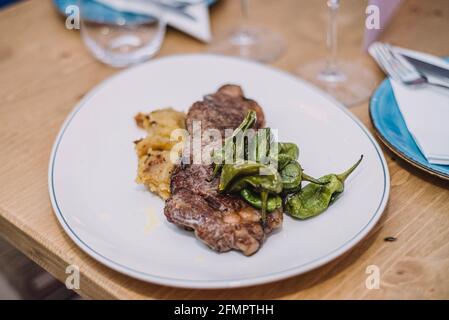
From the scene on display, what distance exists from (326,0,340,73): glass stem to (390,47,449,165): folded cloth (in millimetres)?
197

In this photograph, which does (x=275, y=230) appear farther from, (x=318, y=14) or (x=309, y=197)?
(x=318, y=14)

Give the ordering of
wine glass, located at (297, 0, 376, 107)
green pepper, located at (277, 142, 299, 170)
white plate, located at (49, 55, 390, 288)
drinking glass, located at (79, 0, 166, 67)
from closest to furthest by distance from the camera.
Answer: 1. white plate, located at (49, 55, 390, 288)
2. green pepper, located at (277, 142, 299, 170)
3. wine glass, located at (297, 0, 376, 107)
4. drinking glass, located at (79, 0, 166, 67)

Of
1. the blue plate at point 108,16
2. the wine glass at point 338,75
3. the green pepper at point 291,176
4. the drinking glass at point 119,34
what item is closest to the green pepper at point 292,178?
the green pepper at point 291,176

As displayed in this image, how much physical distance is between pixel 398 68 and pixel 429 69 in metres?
0.07

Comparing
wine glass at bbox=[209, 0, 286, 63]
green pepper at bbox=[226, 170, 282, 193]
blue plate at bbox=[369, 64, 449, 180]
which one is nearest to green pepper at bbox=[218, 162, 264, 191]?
green pepper at bbox=[226, 170, 282, 193]

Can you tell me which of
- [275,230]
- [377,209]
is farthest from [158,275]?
[377,209]

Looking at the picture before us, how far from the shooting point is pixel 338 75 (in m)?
1.39

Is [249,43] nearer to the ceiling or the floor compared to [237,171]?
nearer to the floor

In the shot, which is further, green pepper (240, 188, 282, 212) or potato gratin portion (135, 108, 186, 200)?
potato gratin portion (135, 108, 186, 200)

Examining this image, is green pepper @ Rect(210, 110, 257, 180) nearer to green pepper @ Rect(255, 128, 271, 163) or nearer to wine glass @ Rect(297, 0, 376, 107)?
green pepper @ Rect(255, 128, 271, 163)

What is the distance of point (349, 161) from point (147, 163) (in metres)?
0.38

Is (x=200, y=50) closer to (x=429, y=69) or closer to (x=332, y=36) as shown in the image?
(x=332, y=36)

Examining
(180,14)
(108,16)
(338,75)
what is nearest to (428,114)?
(338,75)

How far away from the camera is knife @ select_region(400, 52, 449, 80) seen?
1.18 metres
